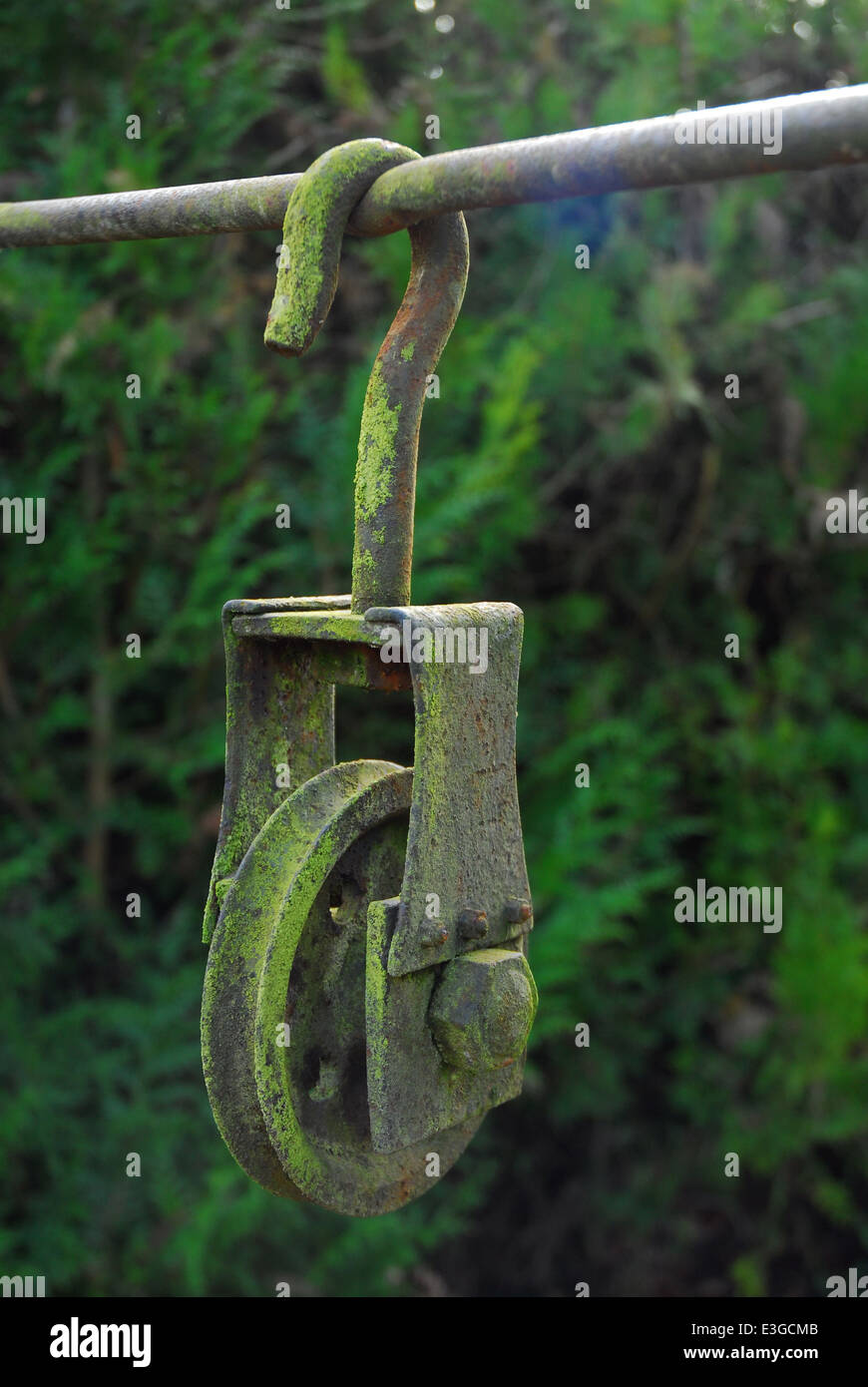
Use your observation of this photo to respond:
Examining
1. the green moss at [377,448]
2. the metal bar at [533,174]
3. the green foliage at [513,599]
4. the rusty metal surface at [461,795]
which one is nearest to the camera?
the metal bar at [533,174]

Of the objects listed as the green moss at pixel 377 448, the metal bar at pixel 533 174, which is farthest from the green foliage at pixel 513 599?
the green moss at pixel 377 448

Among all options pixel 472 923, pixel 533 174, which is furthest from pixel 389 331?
pixel 472 923

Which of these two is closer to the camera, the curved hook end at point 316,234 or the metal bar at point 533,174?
the metal bar at point 533,174

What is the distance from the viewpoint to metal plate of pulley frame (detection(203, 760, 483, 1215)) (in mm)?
1062

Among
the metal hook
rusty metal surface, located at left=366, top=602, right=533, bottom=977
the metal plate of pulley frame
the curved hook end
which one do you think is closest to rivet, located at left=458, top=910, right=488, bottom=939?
rusty metal surface, located at left=366, top=602, right=533, bottom=977

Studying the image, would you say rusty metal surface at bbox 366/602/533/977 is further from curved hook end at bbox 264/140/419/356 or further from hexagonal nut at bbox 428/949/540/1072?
curved hook end at bbox 264/140/419/356

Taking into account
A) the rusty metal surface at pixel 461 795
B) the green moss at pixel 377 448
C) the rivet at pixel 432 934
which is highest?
the green moss at pixel 377 448

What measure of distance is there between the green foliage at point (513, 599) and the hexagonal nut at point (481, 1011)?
2282 millimetres

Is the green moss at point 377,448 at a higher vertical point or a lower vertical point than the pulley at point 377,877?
higher

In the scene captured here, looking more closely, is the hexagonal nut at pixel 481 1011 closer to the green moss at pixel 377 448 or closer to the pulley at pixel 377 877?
the pulley at pixel 377 877

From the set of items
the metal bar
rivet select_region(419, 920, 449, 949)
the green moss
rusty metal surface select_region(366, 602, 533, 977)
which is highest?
the metal bar

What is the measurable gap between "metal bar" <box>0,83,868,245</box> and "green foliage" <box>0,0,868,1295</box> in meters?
1.90

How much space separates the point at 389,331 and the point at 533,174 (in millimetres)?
226

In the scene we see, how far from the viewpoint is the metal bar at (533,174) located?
826 mm
